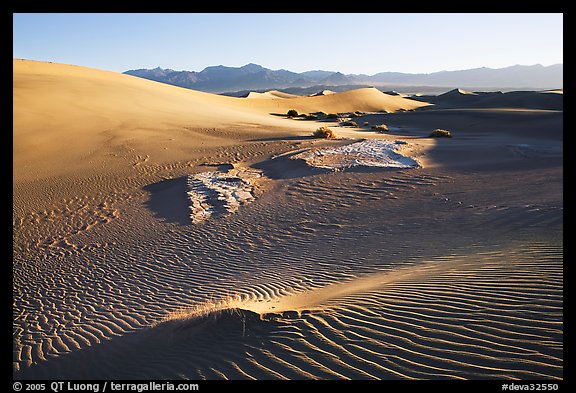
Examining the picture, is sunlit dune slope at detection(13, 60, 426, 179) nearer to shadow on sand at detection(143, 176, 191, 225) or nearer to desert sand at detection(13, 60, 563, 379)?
desert sand at detection(13, 60, 563, 379)

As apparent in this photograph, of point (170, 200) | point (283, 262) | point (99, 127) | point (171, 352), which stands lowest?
point (171, 352)

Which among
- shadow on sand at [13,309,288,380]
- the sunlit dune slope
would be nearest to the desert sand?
shadow on sand at [13,309,288,380]

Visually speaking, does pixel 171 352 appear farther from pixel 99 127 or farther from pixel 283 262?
pixel 99 127

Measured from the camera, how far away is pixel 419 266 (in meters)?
6.55

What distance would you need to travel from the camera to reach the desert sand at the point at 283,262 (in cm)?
429

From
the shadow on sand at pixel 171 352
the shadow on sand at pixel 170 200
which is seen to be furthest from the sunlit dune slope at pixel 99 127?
the shadow on sand at pixel 171 352

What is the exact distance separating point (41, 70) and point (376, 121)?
34.3 m

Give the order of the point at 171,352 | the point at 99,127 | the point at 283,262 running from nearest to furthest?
the point at 171,352 < the point at 283,262 < the point at 99,127

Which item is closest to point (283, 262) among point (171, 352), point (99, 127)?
point (171, 352)

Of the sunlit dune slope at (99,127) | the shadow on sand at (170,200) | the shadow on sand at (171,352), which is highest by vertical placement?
the sunlit dune slope at (99,127)

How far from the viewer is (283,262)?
7.75 m

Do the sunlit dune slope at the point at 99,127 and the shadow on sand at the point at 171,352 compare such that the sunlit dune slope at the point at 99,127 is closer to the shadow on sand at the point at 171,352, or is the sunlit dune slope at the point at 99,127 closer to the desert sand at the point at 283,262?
the desert sand at the point at 283,262

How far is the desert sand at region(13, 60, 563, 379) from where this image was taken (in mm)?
4285

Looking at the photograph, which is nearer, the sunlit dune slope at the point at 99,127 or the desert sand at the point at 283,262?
the desert sand at the point at 283,262
